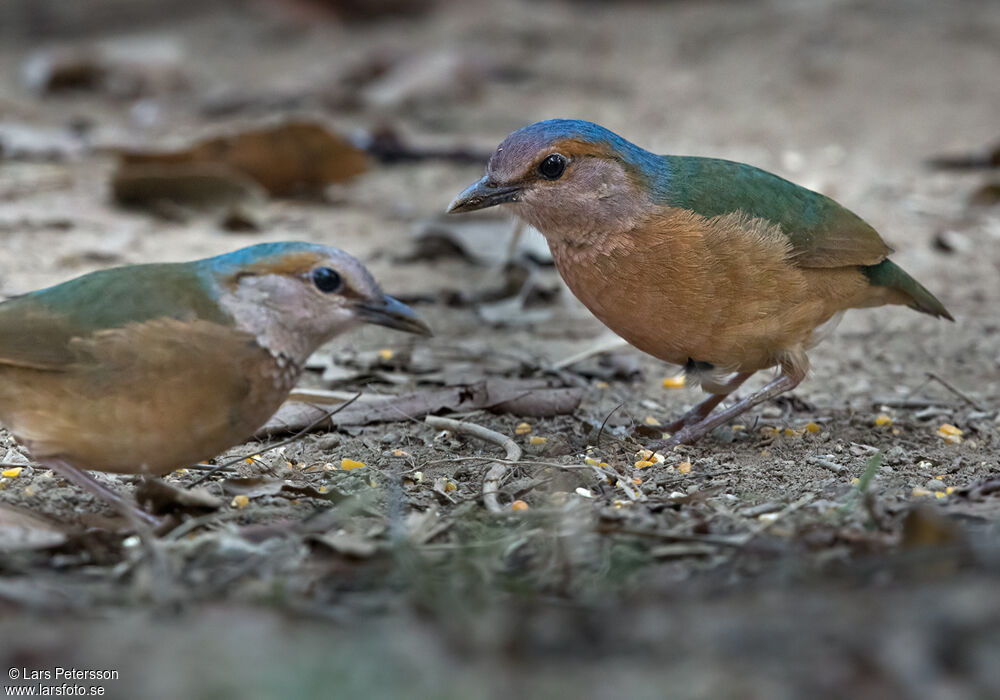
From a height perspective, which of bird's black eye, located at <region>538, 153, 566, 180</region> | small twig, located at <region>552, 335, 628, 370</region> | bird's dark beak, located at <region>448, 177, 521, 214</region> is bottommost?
small twig, located at <region>552, 335, 628, 370</region>

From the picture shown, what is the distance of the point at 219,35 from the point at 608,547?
1081cm

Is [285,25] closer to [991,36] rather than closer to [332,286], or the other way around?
[991,36]

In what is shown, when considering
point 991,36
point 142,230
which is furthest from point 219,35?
point 991,36

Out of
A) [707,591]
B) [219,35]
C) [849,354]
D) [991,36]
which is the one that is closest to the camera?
[707,591]

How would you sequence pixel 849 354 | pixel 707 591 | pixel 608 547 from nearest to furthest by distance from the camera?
1. pixel 707 591
2. pixel 608 547
3. pixel 849 354

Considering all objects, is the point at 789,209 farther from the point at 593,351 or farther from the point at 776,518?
the point at 776,518

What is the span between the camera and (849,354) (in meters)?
5.87

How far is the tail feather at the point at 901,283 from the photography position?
4.98m

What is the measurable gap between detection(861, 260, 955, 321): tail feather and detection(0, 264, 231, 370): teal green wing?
290 cm

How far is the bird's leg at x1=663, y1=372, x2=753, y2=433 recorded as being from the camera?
482 cm

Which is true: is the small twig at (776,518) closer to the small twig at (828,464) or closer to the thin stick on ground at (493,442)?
the small twig at (828,464)

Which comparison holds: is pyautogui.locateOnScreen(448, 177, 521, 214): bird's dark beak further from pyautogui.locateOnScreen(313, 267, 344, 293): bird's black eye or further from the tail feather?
the tail feather

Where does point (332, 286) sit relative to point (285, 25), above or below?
below

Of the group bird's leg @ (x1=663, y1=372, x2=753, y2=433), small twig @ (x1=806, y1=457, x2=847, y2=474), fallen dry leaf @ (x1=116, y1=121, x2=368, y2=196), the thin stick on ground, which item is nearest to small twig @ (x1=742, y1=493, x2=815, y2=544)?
small twig @ (x1=806, y1=457, x2=847, y2=474)
